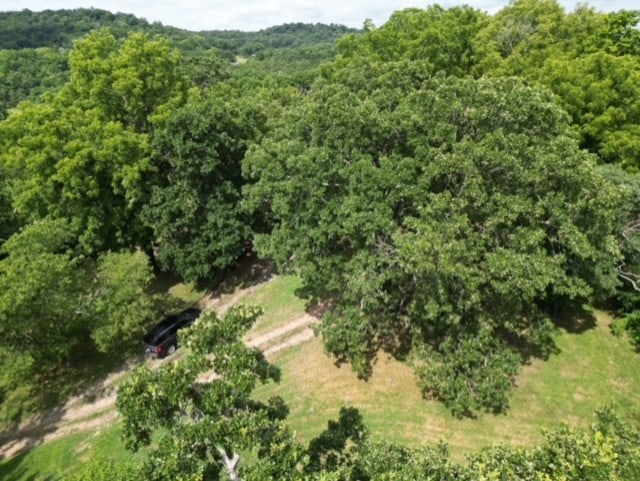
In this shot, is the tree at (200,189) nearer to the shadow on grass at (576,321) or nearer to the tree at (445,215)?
the tree at (445,215)

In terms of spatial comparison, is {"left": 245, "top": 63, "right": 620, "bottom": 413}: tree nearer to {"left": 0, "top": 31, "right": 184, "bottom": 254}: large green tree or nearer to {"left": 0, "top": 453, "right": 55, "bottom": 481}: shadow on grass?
{"left": 0, "top": 31, "right": 184, "bottom": 254}: large green tree

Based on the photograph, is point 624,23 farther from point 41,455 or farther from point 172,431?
point 41,455

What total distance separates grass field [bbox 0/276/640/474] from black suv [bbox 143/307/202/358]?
4.55 m

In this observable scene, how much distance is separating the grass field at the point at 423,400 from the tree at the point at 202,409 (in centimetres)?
1031

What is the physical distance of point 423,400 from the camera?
19578mm

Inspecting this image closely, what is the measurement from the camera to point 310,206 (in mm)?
18500

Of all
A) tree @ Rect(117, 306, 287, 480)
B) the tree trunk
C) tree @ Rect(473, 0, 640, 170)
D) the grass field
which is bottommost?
the grass field

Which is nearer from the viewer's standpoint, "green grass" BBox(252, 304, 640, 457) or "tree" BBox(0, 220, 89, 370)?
"green grass" BBox(252, 304, 640, 457)

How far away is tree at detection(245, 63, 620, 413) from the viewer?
52.6ft

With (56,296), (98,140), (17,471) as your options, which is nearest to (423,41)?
(98,140)

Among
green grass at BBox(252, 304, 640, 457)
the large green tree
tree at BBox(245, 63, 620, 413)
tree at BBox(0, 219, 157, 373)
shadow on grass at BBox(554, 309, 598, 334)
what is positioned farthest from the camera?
the large green tree

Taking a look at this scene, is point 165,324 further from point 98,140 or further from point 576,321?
point 576,321

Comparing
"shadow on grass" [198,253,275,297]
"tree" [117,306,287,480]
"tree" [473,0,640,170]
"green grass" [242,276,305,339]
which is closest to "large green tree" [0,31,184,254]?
"shadow on grass" [198,253,275,297]

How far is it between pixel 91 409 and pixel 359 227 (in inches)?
680
